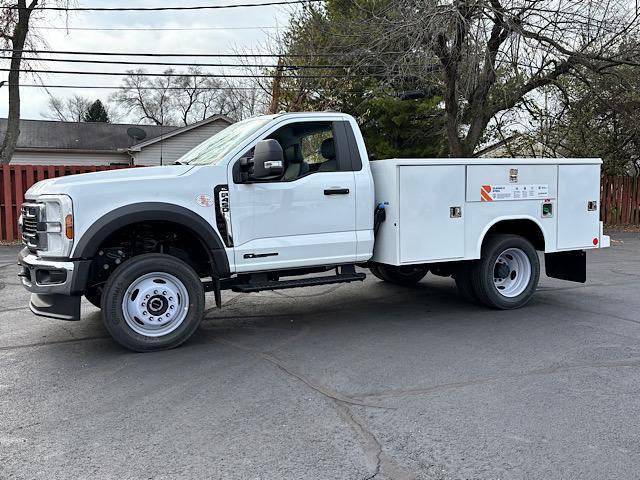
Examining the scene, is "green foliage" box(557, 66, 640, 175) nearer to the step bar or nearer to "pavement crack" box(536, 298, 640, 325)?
"pavement crack" box(536, 298, 640, 325)

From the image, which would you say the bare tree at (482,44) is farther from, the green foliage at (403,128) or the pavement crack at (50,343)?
the pavement crack at (50,343)

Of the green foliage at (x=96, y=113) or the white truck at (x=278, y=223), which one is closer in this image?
the white truck at (x=278, y=223)

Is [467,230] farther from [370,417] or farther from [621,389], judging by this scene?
[370,417]

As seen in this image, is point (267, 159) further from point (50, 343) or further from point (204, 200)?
point (50, 343)

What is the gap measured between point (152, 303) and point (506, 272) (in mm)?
4599

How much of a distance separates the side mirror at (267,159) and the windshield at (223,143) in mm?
410

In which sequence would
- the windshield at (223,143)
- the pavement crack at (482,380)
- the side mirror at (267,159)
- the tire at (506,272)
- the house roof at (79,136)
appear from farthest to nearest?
the house roof at (79,136) → the tire at (506,272) → the windshield at (223,143) → the side mirror at (267,159) → the pavement crack at (482,380)

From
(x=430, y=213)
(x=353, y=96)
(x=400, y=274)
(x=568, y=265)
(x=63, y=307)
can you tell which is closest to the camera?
(x=63, y=307)

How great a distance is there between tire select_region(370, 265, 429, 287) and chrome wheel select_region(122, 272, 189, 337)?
12.9 ft

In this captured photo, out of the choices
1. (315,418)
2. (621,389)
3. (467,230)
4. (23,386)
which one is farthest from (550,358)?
(23,386)

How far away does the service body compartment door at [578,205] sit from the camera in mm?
7793

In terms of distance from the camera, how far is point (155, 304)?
5.86m

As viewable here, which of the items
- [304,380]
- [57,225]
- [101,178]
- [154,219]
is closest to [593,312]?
[304,380]

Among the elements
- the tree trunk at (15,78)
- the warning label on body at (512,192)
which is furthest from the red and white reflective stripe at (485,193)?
the tree trunk at (15,78)
